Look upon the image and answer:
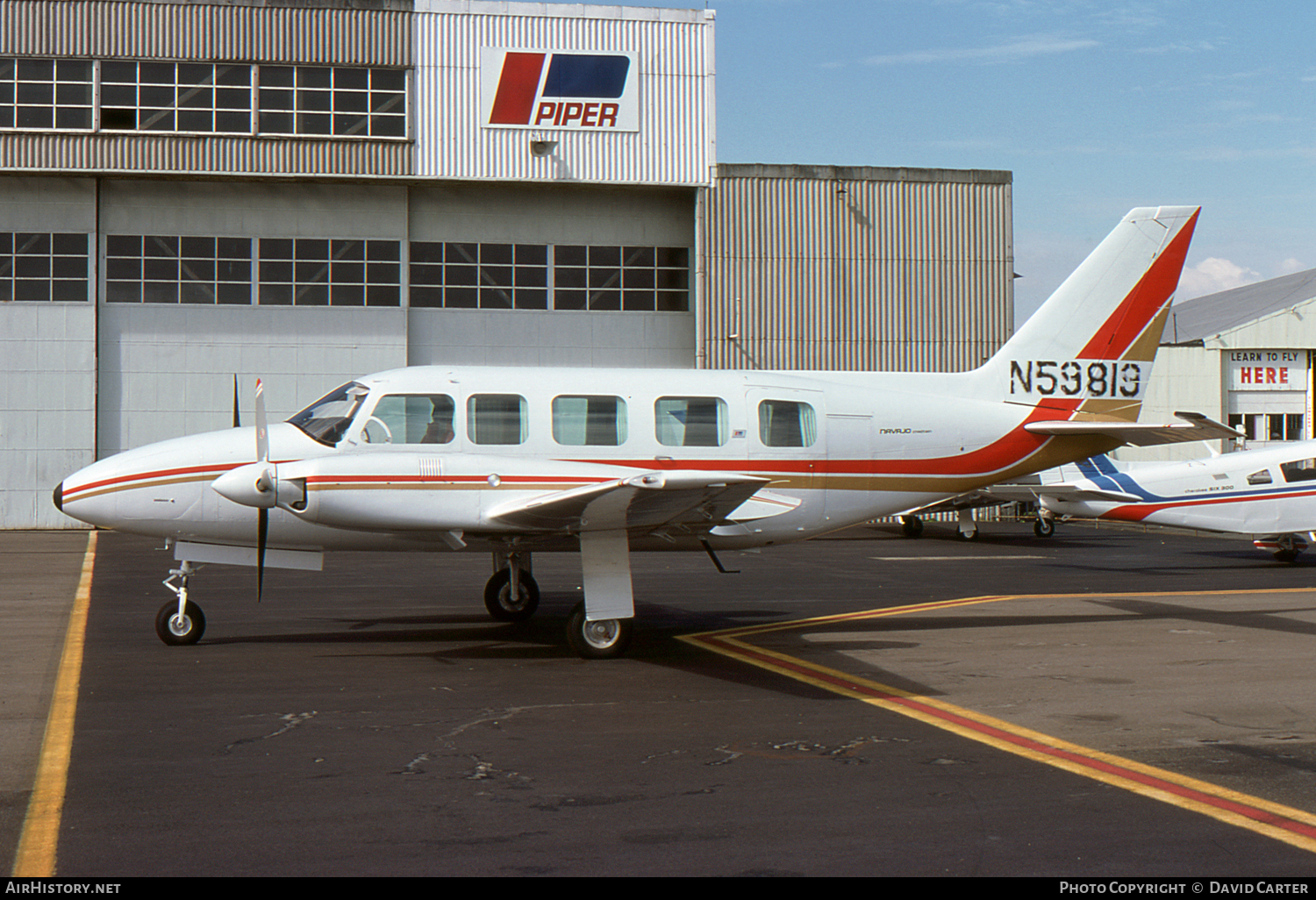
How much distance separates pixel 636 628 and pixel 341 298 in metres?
22.2

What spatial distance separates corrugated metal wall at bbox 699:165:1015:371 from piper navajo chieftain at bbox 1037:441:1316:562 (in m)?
13.8

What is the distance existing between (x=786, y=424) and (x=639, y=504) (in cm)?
288

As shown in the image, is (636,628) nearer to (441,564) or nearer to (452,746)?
(452,746)

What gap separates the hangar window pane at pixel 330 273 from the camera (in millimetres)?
32844

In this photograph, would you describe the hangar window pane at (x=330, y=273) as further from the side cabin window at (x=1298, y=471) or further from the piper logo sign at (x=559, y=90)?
the side cabin window at (x=1298, y=471)

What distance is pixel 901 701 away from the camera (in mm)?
9469

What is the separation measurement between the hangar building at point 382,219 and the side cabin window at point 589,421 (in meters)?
21.6

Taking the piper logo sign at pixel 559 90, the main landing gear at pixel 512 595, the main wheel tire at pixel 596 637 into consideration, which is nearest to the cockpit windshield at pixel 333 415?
the main landing gear at pixel 512 595

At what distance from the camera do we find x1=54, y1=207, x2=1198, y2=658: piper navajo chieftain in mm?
10961

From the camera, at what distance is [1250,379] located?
39188 mm

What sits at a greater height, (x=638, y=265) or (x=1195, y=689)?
(x=638, y=265)

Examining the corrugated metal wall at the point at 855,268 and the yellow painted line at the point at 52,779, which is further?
the corrugated metal wall at the point at 855,268

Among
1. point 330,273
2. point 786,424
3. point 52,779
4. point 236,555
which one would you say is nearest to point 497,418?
point 236,555

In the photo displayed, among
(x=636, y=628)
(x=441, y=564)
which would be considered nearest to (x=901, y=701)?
(x=636, y=628)
